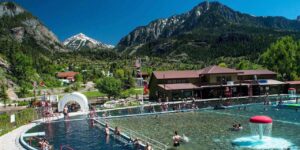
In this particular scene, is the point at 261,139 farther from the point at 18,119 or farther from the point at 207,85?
the point at 207,85

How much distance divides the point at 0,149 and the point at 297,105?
132 feet

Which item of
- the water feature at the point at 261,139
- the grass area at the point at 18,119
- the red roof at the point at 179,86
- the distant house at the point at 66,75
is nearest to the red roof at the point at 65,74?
the distant house at the point at 66,75

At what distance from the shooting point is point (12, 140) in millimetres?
31609

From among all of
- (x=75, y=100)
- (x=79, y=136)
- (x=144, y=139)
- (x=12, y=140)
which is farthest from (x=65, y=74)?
(x=144, y=139)

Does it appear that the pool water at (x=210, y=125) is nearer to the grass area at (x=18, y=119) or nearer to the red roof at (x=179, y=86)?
the grass area at (x=18, y=119)

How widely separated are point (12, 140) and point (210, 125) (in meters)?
20.1

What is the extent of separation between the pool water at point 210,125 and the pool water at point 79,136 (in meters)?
3.59

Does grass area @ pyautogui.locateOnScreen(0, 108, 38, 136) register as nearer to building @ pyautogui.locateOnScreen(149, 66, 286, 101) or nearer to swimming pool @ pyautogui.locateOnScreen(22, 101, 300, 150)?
swimming pool @ pyautogui.locateOnScreen(22, 101, 300, 150)

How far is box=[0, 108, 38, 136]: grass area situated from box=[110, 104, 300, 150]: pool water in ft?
35.3

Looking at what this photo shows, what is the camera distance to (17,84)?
105250mm

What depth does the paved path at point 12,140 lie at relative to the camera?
28.1 meters

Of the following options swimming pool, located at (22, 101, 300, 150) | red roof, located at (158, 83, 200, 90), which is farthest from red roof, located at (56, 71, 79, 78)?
swimming pool, located at (22, 101, 300, 150)

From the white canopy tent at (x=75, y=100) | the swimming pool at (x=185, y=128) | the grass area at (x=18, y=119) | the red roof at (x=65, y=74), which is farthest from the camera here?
the red roof at (x=65, y=74)

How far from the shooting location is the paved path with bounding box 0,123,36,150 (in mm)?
28094
